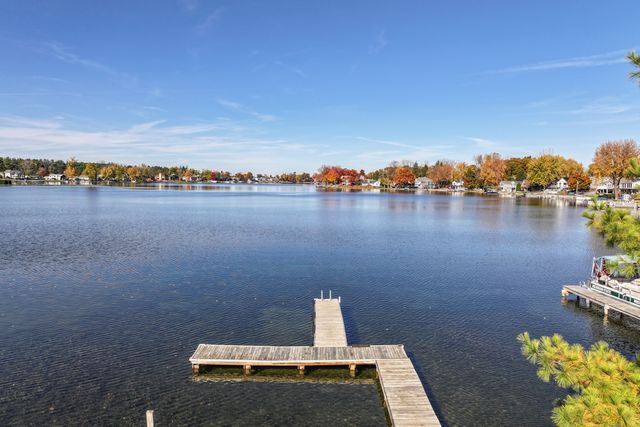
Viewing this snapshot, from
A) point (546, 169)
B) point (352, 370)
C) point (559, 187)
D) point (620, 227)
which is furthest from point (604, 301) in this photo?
point (559, 187)

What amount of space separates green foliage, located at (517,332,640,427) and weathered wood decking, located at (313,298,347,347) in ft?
42.9

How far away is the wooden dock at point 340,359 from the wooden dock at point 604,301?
1595 centimetres

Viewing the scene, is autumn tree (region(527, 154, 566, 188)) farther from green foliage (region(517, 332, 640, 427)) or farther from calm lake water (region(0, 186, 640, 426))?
green foliage (region(517, 332, 640, 427))

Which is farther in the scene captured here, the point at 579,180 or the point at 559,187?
the point at 559,187

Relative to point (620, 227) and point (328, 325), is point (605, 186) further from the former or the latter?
point (620, 227)

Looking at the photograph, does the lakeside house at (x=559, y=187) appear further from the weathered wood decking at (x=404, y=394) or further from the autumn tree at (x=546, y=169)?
the weathered wood decking at (x=404, y=394)

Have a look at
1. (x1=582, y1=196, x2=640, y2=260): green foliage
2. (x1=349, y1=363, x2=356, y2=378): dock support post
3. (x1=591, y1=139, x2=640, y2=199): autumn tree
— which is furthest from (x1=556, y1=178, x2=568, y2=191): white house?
(x1=582, y1=196, x2=640, y2=260): green foliage

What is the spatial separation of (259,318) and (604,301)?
2282cm

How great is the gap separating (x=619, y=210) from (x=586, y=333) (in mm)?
18909

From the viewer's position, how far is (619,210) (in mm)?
8648

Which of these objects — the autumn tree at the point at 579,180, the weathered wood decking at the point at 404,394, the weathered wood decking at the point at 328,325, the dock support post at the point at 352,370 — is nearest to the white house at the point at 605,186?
the autumn tree at the point at 579,180

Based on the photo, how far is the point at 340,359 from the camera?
18.3 m

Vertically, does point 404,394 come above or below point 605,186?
below

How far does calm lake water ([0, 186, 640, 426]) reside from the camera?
15.9 metres
